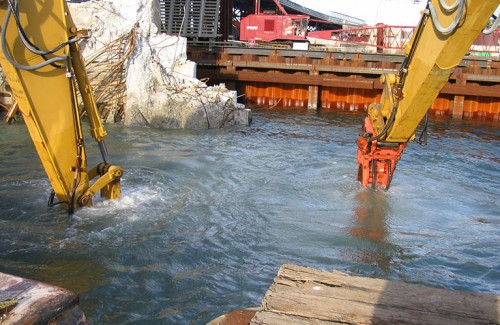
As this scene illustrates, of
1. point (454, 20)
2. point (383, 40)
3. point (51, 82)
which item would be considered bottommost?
point (51, 82)

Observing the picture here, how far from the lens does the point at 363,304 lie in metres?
2.70

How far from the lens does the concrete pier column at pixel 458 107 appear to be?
15.2 m

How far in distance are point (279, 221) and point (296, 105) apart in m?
11.0

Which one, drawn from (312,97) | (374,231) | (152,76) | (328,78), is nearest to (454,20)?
(374,231)

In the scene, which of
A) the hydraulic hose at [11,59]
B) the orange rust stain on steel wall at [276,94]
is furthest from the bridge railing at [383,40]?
the hydraulic hose at [11,59]

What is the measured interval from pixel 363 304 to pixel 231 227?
345 centimetres

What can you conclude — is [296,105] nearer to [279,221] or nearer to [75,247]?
[279,221]

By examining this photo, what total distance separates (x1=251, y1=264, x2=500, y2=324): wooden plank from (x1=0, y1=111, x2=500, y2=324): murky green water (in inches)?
61.7

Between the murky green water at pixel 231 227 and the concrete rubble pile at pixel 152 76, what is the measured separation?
85.2 inches

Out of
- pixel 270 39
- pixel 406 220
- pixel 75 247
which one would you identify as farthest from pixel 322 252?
pixel 270 39

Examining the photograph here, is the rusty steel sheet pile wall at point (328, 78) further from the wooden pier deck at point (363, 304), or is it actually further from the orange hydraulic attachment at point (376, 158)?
the wooden pier deck at point (363, 304)

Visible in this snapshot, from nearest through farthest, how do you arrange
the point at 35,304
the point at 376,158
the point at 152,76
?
1. the point at 35,304
2. the point at 376,158
3. the point at 152,76

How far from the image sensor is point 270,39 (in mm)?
26219

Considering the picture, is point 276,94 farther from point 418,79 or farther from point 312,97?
point 418,79
